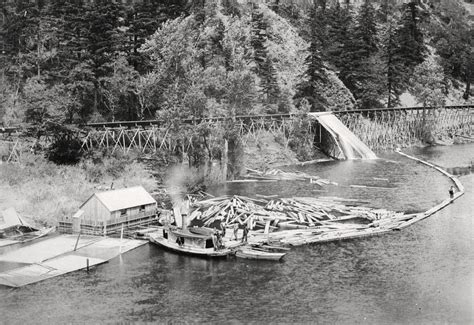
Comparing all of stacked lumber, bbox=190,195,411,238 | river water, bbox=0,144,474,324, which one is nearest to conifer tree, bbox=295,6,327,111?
stacked lumber, bbox=190,195,411,238

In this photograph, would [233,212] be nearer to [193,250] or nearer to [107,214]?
[193,250]

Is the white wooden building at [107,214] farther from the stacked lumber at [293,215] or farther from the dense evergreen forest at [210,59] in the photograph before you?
the dense evergreen forest at [210,59]

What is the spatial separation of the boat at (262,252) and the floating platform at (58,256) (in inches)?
292

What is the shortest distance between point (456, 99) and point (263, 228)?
8725 cm

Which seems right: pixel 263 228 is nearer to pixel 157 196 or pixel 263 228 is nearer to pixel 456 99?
pixel 157 196

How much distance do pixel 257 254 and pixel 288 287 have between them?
4.88 m

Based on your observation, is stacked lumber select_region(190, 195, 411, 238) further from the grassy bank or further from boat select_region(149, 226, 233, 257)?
the grassy bank

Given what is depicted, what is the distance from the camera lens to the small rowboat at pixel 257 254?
3550 centimetres

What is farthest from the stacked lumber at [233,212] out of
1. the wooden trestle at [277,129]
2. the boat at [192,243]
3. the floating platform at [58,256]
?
the wooden trestle at [277,129]

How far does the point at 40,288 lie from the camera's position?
1238 inches

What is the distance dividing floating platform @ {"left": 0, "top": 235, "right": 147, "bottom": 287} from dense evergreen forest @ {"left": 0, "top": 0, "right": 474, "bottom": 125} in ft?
67.6

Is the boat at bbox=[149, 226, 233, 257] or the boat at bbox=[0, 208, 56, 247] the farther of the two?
the boat at bbox=[0, 208, 56, 247]

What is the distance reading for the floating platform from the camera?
109 feet

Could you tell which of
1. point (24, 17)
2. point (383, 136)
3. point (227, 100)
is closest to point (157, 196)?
point (227, 100)
